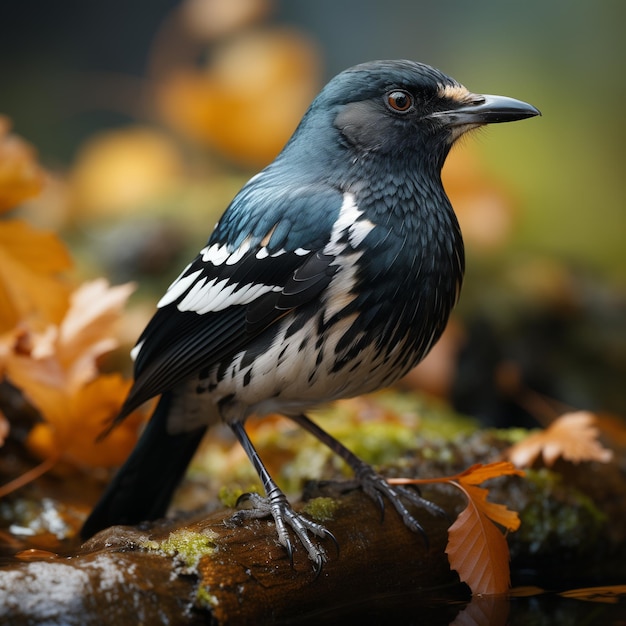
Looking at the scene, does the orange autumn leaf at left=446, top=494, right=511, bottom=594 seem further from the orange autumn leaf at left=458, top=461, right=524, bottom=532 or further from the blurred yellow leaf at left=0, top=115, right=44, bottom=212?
the blurred yellow leaf at left=0, top=115, right=44, bottom=212

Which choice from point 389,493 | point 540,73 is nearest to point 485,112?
point 389,493

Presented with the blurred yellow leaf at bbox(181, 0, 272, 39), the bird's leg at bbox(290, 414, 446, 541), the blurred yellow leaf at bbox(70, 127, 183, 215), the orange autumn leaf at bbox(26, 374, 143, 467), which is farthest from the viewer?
the blurred yellow leaf at bbox(181, 0, 272, 39)

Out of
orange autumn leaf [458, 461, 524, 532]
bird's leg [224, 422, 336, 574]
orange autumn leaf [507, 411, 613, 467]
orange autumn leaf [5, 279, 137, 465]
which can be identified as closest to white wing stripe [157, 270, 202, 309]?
orange autumn leaf [5, 279, 137, 465]

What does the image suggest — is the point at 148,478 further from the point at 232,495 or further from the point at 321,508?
the point at 321,508

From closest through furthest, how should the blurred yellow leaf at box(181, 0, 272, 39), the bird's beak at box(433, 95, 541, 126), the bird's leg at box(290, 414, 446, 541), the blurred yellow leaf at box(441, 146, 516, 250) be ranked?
the bird's leg at box(290, 414, 446, 541) → the bird's beak at box(433, 95, 541, 126) → the blurred yellow leaf at box(441, 146, 516, 250) → the blurred yellow leaf at box(181, 0, 272, 39)

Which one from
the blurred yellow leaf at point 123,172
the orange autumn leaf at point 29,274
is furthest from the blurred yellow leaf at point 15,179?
the blurred yellow leaf at point 123,172

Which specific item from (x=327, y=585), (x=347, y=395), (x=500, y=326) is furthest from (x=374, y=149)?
(x=500, y=326)

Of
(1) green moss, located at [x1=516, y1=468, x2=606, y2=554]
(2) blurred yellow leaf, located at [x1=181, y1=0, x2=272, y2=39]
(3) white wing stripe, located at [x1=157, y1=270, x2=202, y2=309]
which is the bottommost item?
(1) green moss, located at [x1=516, y1=468, x2=606, y2=554]

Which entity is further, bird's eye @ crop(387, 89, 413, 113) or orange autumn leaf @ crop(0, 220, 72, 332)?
orange autumn leaf @ crop(0, 220, 72, 332)
